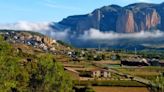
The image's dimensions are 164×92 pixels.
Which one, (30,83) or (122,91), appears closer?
(30,83)

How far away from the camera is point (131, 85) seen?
393 ft

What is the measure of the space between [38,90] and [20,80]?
31.1 feet

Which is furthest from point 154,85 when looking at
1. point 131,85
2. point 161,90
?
point 131,85

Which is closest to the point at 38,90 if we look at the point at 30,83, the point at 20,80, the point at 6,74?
the point at 30,83

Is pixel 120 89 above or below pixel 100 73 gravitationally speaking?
above

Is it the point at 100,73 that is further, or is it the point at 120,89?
the point at 100,73

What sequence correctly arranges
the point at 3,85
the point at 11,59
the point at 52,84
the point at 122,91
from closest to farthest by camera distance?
the point at 3,85, the point at 11,59, the point at 52,84, the point at 122,91

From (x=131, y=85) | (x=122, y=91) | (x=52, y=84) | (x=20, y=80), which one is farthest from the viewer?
(x=131, y=85)

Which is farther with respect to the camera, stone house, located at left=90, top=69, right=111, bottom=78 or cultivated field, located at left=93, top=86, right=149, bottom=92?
stone house, located at left=90, top=69, right=111, bottom=78

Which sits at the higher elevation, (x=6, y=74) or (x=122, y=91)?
(x=6, y=74)

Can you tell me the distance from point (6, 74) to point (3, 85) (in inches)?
93.1

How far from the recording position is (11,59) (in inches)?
2343

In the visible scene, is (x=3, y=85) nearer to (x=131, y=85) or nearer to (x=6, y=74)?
(x=6, y=74)

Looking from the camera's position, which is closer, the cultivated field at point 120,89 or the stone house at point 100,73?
the cultivated field at point 120,89
